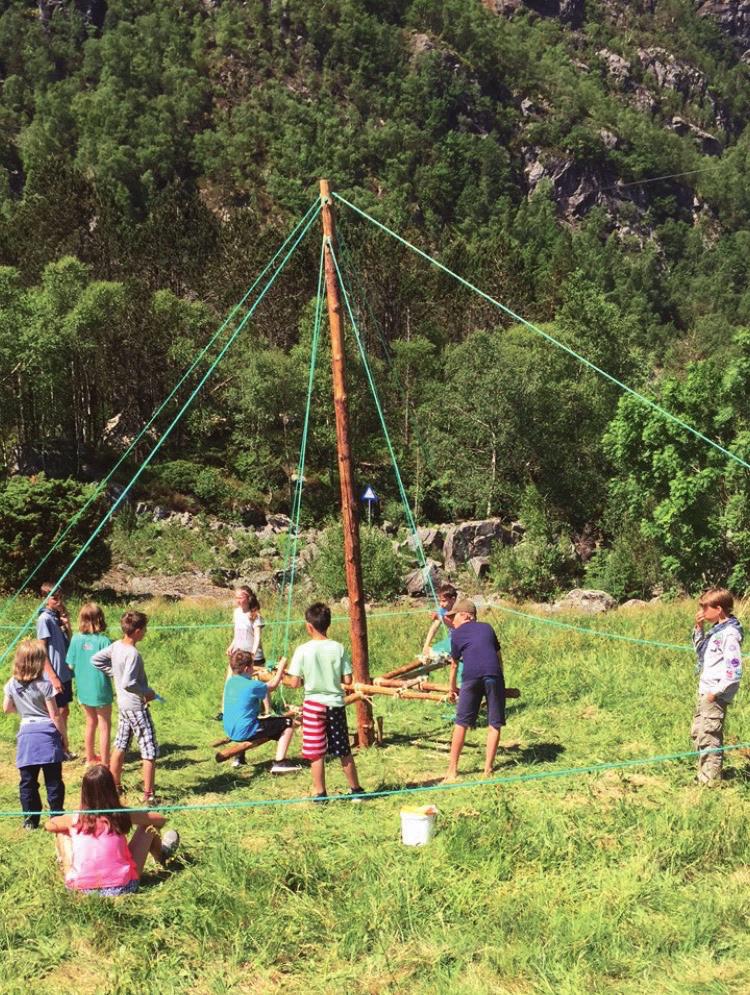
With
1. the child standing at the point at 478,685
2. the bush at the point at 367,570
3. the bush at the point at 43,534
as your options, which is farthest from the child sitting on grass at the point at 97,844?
the bush at the point at 367,570

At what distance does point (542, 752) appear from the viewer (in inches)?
381

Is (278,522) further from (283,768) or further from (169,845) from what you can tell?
(169,845)

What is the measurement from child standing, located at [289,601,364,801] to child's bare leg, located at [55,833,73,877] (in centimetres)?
212

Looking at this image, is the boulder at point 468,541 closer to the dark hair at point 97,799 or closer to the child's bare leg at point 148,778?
the child's bare leg at point 148,778

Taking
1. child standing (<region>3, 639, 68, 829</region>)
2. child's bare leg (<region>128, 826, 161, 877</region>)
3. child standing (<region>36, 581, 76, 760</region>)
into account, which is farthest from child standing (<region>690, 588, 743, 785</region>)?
child standing (<region>36, 581, 76, 760</region>)

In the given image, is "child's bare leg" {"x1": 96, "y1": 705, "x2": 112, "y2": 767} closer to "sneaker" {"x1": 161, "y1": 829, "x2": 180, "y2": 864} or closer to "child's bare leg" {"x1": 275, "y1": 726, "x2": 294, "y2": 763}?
"child's bare leg" {"x1": 275, "y1": 726, "x2": 294, "y2": 763}

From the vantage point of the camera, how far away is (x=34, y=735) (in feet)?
24.8

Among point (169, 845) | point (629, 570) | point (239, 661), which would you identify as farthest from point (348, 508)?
point (629, 570)

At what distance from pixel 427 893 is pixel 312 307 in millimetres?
48437

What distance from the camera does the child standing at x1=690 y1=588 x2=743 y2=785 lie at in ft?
25.4

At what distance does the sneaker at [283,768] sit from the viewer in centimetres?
942

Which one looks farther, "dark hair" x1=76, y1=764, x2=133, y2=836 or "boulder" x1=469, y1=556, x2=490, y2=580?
"boulder" x1=469, y1=556, x2=490, y2=580

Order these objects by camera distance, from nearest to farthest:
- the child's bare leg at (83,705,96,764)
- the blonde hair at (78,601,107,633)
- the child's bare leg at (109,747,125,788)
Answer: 1. the child's bare leg at (109,747,125,788)
2. the blonde hair at (78,601,107,633)
3. the child's bare leg at (83,705,96,764)

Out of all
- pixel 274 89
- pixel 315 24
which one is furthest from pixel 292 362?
pixel 315 24
